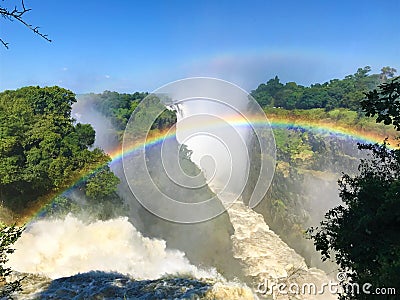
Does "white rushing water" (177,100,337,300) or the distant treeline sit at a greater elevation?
the distant treeline

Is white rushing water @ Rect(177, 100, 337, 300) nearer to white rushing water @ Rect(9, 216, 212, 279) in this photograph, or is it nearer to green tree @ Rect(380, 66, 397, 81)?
white rushing water @ Rect(9, 216, 212, 279)

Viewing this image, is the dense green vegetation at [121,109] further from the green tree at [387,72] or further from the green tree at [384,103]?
the green tree at [387,72]

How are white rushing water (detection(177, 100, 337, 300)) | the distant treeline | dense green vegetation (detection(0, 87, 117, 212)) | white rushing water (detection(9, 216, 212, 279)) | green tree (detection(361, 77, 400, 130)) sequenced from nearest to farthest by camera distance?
1. green tree (detection(361, 77, 400, 130))
2. white rushing water (detection(9, 216, 212, 279))
3. dense green vegetation (detection(0, 87, 117, 212))
4. white rushing water (detection(177, 100, 337, 300))
5. the distant treeline

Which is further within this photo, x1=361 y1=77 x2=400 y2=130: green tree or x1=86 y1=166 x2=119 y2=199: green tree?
x1=86 y1=166 x2=119 y2=199: green tree

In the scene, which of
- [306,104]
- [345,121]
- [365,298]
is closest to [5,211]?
[365,298]

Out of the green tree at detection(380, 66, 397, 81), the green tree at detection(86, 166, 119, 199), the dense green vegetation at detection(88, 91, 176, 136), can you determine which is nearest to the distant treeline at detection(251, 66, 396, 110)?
the green tree at detection(380, 66, 397, 81)

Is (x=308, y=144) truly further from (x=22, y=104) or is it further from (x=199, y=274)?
(x=22, y=104)

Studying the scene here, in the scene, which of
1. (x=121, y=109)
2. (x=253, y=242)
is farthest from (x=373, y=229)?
(x=121, y=109)

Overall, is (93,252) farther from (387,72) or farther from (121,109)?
(387,72)
